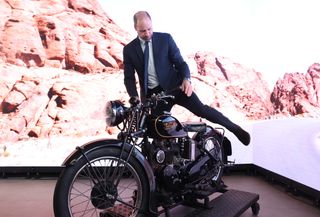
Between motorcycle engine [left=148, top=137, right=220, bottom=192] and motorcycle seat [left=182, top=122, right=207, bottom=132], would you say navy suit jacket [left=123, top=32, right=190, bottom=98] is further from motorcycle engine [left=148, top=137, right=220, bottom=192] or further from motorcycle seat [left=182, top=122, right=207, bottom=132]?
motorcycle engine [left=148, top=137, right=220, bottom=192]

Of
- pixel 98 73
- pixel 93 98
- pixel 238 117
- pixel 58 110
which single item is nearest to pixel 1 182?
pixel 58 110

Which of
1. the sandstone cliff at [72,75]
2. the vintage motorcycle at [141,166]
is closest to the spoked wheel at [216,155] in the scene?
the vintage motorcycle at [141,166]

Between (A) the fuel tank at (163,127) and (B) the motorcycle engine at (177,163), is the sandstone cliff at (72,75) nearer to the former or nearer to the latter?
(B) the motorcycle engine at (177,163)

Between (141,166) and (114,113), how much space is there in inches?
15.0

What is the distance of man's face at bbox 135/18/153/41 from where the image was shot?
240 cm

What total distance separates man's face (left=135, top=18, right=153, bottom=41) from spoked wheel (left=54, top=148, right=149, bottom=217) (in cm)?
98

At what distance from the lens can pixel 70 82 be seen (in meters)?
5.31

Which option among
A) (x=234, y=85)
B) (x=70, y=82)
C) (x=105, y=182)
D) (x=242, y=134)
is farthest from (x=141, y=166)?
(x=70, y=82)

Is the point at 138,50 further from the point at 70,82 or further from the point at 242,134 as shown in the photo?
the point at 70,82

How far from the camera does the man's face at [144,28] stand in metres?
2.40

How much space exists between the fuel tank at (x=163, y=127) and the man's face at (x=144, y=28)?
65 cm

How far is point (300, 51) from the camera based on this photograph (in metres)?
3.57

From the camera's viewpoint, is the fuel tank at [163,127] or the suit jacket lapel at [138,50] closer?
the fuel tank at [163,127]

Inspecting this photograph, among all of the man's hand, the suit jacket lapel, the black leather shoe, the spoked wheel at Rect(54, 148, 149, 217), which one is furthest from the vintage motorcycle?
the suit jacket lapel
